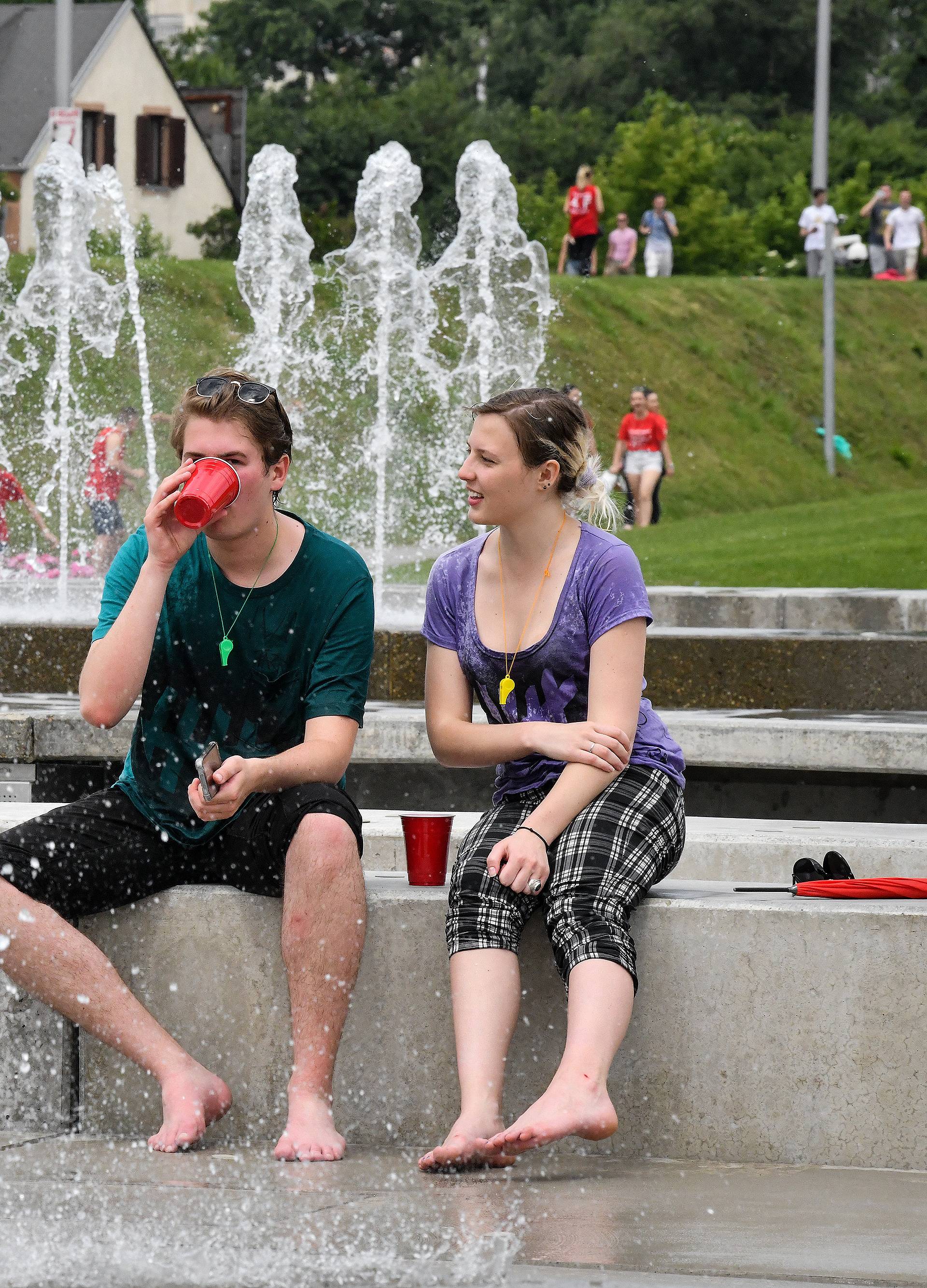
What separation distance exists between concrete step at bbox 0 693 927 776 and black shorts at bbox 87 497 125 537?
990 centimetres

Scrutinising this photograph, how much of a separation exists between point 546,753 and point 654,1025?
0.54m

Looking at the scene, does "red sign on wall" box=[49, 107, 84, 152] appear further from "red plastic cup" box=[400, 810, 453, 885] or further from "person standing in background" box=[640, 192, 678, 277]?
"red plastic cup" box=[400, 810, 453, 885]

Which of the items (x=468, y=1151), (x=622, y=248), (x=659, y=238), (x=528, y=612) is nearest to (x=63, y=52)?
(x=622, y=248)

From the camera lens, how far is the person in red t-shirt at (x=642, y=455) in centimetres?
1886

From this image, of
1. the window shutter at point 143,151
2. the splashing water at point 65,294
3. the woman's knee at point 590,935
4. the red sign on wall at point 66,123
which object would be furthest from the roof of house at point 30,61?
the woman's knee at point 590,935

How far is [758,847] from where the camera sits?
4.42 metres

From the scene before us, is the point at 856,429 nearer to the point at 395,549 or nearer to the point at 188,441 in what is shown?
the point at 395,549

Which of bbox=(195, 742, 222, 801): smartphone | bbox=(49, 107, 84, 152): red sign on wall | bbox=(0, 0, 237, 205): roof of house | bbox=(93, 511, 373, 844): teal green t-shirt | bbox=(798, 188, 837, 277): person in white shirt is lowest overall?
bbox=(195, 742, 222, 801): smartphone

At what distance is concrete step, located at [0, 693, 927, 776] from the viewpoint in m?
5.65

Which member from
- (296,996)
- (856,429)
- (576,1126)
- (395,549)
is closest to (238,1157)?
(296,996)

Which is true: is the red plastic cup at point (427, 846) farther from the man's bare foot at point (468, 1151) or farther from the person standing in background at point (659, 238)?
the person standing in background at point (659, 238)

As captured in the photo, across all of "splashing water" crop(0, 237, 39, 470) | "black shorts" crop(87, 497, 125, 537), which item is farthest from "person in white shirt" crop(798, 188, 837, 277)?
"black shorts" crop(87, 497, 125, 537)

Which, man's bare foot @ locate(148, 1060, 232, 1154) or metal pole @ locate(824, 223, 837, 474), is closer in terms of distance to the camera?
man's bare foot @ locate(148, 1060, 232, 1154)

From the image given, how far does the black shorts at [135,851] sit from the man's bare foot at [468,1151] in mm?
593
